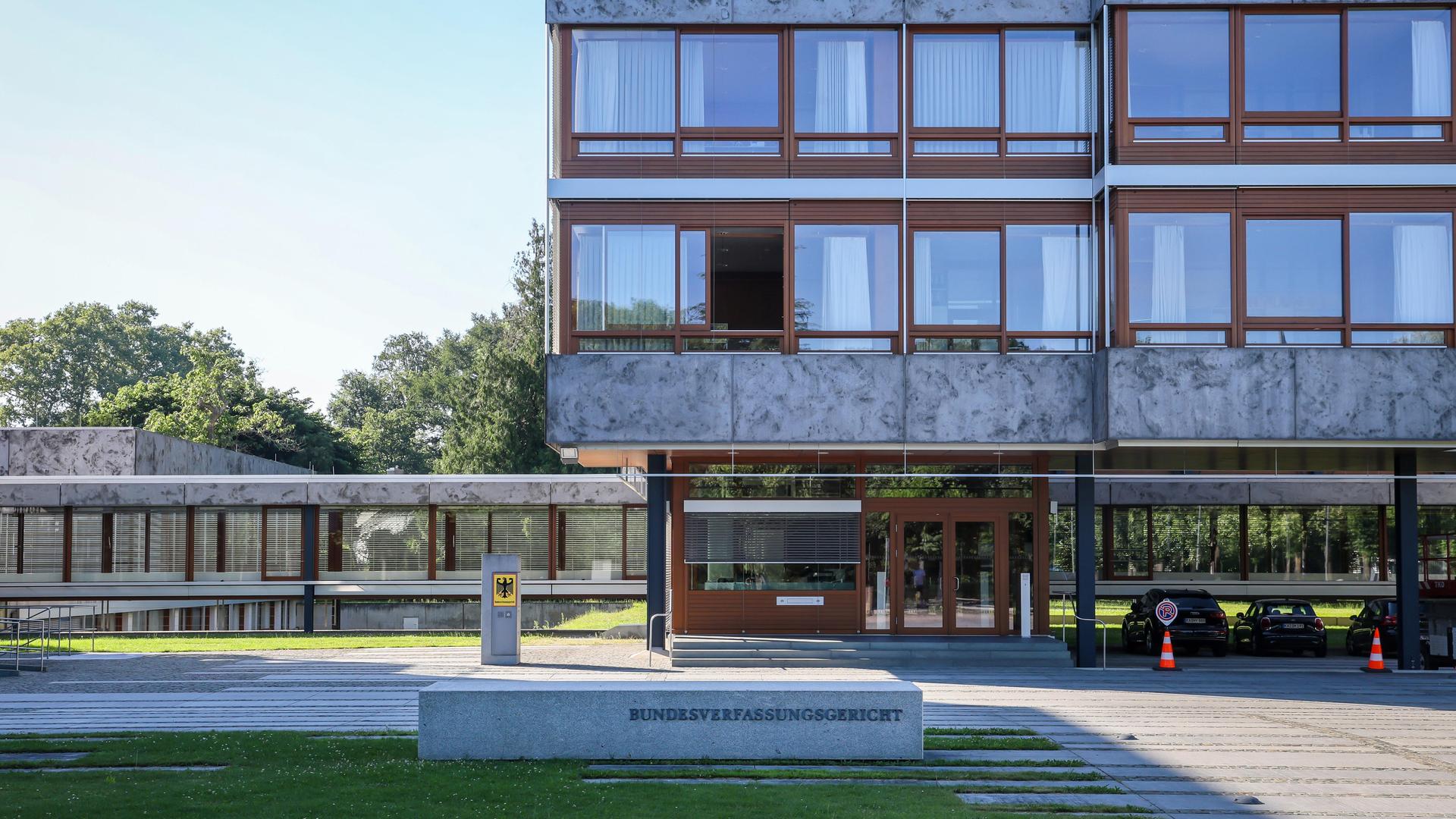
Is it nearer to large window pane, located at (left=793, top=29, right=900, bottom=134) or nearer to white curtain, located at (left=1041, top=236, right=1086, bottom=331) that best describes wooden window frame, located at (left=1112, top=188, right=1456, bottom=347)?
white curtain, located at (left=1041, top=236, right=1086, bottom=331)

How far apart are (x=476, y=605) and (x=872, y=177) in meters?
17.9

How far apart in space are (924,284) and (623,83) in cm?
617

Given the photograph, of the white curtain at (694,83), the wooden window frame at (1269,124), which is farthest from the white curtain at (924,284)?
the white curtain at (694,83)

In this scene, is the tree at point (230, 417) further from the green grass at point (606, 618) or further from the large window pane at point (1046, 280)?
the large window pane at point (1046, 280)

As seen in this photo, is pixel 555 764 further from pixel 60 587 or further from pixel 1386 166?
pixel 60 587

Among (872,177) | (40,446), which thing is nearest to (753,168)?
(872,177)

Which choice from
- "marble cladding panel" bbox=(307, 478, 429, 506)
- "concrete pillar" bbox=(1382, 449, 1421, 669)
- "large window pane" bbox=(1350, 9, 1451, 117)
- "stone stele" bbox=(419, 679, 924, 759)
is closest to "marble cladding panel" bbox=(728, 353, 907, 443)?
"concrete pillar" bbox=(1382, 449, 1421, 669)

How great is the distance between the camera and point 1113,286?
75.7 ft

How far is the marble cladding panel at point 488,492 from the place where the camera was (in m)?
35.8

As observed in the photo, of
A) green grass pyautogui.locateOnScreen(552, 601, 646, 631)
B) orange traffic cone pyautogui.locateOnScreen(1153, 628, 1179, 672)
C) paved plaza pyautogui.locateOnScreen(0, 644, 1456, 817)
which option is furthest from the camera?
green grass pyautogui.locateOnScreen(552, 601, 646, 631)

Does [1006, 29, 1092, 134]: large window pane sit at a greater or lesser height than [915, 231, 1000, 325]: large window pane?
greater

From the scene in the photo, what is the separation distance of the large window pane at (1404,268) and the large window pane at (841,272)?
772 cm

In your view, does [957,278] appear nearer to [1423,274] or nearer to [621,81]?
[621,81]

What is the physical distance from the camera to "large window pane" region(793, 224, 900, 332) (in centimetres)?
2375
